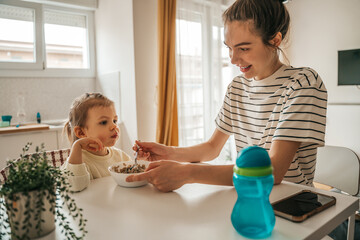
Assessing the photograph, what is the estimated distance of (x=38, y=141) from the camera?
2.43 metres

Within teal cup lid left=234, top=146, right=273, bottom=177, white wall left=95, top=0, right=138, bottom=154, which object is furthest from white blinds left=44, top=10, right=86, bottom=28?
teal cup lid left=234, top=146, right=273, bottom=177

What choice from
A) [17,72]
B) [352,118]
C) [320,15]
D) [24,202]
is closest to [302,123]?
[24,202]

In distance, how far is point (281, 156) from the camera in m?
0.85

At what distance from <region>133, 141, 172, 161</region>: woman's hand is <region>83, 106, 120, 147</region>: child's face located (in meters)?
0.15

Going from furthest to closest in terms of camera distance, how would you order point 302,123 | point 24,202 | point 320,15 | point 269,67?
point 320,15 → point 269,67 → point 302,123 → point 24,202

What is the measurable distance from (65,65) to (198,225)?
3100 millimetres

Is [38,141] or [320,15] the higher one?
[320,15]

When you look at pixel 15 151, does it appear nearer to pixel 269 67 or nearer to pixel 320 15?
pixel 269 67

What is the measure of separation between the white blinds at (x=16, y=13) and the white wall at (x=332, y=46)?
10.3 ft

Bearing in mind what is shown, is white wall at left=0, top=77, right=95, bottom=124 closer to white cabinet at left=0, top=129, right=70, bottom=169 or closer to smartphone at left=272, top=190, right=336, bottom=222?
white cabinet at left=0, top=129, right=70, bottom=169

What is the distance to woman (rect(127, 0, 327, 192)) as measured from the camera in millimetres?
829

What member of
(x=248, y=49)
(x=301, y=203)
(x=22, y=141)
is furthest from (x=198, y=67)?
(x=301, y=203)

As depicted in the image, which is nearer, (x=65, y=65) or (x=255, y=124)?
(x=255, y=124)

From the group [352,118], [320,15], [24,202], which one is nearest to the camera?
[24,202]
